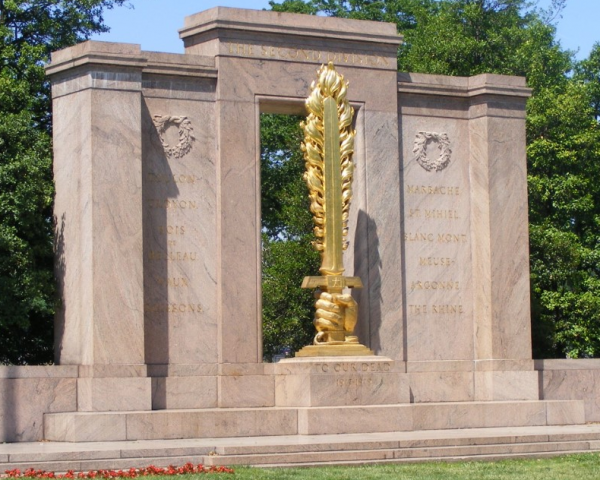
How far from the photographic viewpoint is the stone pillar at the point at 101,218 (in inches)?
1025

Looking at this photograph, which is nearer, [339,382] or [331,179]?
[339,382]

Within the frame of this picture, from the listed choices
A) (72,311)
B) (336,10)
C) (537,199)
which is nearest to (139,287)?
(72,311)

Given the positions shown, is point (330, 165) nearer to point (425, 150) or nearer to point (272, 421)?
point (425, 150)

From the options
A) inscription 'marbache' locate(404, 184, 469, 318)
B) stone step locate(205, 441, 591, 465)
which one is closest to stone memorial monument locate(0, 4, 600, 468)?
inscription 'marbache' locate(404, 184, 469, 318)

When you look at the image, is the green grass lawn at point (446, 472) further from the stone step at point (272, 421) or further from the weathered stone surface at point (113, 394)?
the weathered stone surface at point (113, 394)

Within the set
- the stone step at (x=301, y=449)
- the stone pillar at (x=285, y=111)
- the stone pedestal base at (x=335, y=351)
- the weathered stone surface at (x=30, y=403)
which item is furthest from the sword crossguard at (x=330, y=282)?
the weathered stone surface at (x=30, y=403)

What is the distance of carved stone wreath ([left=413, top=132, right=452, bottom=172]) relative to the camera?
30.1m

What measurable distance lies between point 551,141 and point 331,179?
1325 cm

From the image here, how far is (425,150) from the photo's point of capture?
30234 millimetres

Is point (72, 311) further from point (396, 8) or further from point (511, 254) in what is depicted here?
point (396, 8)

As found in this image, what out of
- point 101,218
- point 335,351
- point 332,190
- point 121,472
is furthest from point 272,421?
point 121,472

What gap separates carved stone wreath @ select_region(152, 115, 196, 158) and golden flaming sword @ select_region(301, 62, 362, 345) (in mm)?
2458

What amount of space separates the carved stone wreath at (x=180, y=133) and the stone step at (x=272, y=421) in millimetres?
5330

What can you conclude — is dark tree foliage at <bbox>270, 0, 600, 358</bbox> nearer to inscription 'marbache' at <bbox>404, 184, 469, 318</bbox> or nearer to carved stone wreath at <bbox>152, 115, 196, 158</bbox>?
inscription 'marbache' at <bbox>404, 184, 469, 318</bbox>
